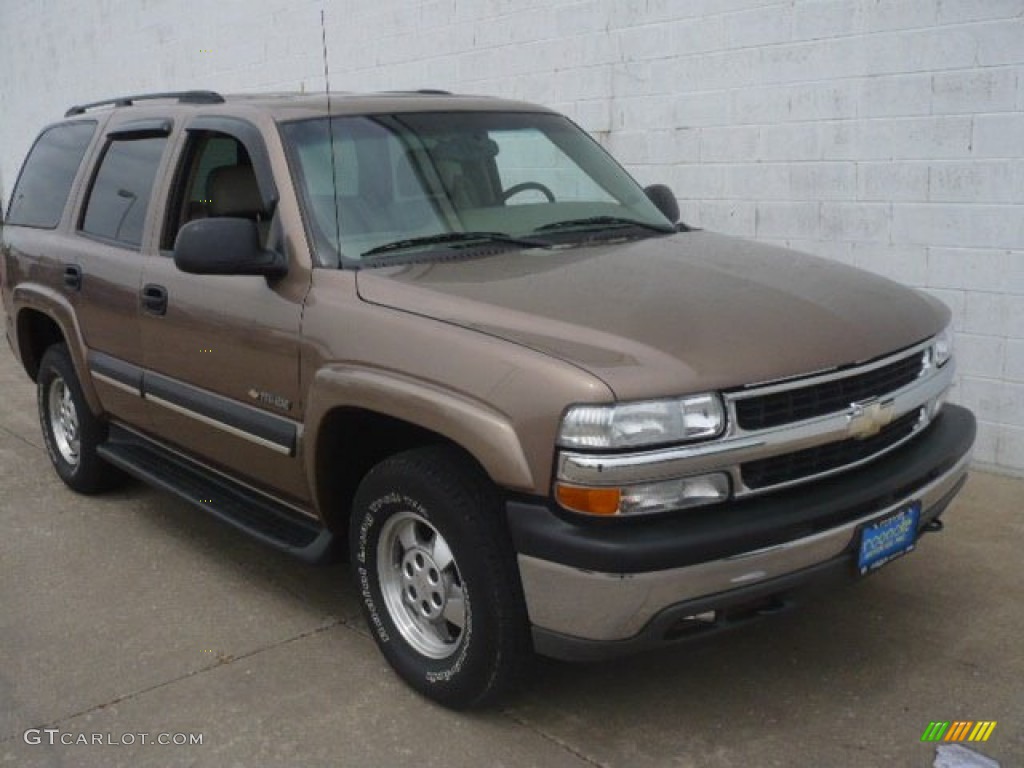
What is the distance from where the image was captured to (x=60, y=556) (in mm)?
4871


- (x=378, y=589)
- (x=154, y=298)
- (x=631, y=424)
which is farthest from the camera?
(x=154, y=298)

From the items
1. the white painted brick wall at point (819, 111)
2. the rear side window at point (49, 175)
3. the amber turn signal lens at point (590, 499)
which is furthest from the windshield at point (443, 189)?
the rear side window at point (49, 175)

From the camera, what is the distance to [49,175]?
5.76 metres

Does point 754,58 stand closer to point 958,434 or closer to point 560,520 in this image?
point 958,434

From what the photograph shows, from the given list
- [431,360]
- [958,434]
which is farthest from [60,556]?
[958,434]

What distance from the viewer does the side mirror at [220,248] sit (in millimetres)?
3701

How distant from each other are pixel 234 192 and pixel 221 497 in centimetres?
119

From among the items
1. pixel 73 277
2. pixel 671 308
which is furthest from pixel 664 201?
pixel 73 277

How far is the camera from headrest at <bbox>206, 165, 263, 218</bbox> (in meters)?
4.24

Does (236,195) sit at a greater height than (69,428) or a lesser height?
greater

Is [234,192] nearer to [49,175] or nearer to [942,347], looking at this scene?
[49,175]

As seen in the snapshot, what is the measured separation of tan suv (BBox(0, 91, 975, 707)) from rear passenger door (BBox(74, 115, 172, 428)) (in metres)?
0.02

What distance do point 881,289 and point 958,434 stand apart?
0.54 metres

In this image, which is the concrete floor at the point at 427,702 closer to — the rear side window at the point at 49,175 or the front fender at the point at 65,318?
the front fender at the point at 65,318
